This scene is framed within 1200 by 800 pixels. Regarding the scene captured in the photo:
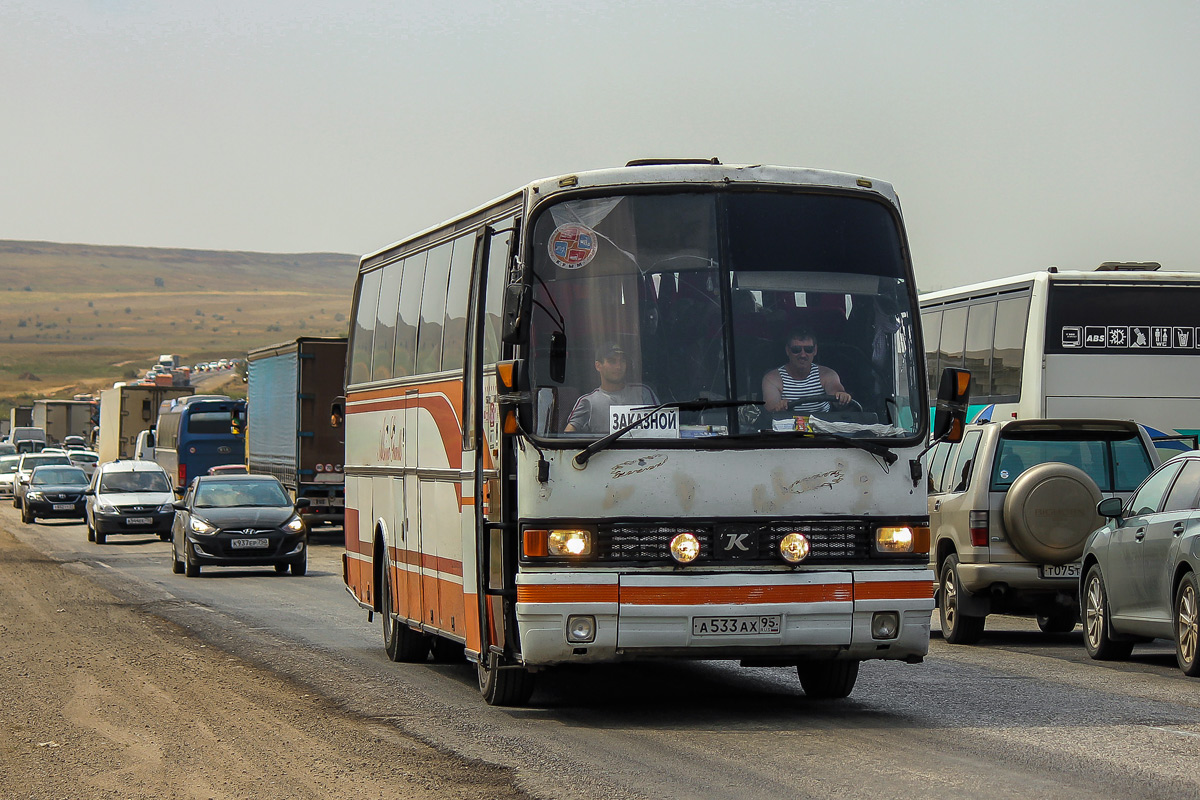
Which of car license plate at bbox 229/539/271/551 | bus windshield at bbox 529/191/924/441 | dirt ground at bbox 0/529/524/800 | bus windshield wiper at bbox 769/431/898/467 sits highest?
bus windshield at bbox 529/191/924/441

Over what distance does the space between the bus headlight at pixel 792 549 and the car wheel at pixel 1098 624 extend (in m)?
5.50

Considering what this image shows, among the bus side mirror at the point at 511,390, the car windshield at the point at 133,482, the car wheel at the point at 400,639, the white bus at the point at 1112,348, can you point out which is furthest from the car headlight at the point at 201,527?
the bus side mirror at the point at 511,390

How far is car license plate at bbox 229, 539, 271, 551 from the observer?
27594 mm

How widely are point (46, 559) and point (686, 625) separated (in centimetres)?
2368

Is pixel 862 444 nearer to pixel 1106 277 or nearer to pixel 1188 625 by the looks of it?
pixel 1188 625

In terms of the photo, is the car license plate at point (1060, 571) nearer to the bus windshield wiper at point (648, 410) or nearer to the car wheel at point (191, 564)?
the bus windshield wiper at point (648, 410)

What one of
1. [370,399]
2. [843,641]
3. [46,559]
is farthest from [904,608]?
[46,559]

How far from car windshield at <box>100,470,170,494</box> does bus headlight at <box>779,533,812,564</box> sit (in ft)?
101

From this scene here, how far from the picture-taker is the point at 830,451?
414 inches

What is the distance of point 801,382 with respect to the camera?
10.6 m

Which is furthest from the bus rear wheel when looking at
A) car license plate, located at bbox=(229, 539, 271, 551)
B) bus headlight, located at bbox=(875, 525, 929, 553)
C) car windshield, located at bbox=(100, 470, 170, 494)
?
car windshield, located at bbox=(100, 470, 170, 494)

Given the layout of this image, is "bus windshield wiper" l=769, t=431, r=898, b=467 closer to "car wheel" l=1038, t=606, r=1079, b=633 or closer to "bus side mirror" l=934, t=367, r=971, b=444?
"bus side mirror" l=934, t=367, r=971, b=444

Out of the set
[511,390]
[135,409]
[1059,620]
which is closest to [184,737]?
[511,390]

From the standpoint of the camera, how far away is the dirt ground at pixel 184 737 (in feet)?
28.2
